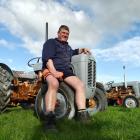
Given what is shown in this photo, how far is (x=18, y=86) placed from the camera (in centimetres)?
891

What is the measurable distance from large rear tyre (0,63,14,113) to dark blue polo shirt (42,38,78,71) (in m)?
1.85

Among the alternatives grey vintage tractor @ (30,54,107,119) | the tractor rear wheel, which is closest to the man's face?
grey vintage tractor @ (30,54,107,119)

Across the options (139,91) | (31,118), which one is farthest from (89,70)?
(139,91)

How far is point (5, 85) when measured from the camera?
325 inches

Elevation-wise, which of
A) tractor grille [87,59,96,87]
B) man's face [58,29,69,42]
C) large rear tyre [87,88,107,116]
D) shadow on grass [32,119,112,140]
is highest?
man's face [58,29,69,42]

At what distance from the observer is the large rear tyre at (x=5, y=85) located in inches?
321

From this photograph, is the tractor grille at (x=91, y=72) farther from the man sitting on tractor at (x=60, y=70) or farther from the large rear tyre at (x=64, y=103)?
the large rear tyre at (x=64, y=103)

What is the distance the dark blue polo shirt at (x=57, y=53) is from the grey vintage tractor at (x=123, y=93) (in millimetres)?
9952

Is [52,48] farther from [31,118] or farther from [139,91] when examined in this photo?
[139,91]

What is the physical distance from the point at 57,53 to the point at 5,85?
202 cm

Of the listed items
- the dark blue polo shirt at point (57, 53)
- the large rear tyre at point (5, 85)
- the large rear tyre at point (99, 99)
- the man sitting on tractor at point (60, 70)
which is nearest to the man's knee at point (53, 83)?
the man sitting on tractor at point (60, 70)

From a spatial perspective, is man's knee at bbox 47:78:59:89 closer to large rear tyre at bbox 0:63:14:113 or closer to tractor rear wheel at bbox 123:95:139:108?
large rear tyre at bbox 0:63:14:113

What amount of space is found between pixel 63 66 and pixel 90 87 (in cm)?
100

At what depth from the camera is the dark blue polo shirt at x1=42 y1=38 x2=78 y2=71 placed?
6.49 m
